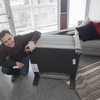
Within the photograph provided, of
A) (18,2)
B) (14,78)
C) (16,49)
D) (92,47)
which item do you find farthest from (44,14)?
(14,78)

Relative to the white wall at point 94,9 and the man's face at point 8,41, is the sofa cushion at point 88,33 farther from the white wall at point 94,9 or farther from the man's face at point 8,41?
the man's face at point 8,41

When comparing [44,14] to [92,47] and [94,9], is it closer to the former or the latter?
[94,9]

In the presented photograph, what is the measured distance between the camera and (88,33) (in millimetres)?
2068

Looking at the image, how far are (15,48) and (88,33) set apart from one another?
1435mm

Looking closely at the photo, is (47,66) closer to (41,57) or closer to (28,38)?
(41,57)

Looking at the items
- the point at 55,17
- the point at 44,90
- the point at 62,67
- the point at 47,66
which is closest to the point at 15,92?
the point at 44,90

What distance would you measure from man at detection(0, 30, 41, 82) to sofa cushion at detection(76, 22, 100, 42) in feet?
3.22

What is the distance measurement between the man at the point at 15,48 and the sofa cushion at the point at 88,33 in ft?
3.22

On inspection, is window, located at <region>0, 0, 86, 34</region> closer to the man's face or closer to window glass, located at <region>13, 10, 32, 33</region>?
window glass, located at <region>13, 10, 32, 33</region>

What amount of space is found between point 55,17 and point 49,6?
0.40m

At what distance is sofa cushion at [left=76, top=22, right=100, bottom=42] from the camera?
2061mm

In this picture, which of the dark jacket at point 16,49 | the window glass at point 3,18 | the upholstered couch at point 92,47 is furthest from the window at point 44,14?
the upholstered couch at point 92,47

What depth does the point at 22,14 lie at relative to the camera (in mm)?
3094

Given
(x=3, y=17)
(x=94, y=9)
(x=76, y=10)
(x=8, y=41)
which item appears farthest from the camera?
(x=76, y=10)
